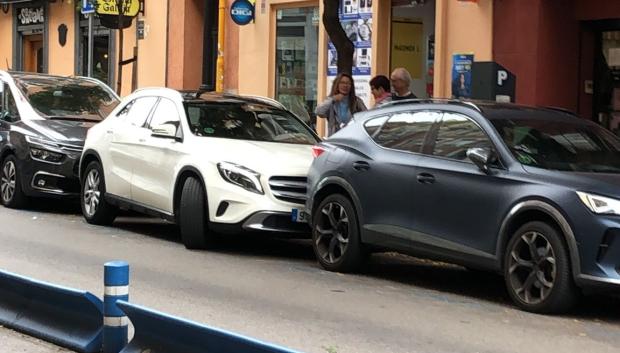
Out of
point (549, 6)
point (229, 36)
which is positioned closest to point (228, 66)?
point (229, 36)

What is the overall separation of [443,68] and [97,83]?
5.39 metres

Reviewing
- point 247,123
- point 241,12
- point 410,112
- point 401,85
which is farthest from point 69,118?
point 410,112

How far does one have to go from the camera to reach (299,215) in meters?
9.63

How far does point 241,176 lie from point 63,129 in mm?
4513

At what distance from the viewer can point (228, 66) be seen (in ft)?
66.3

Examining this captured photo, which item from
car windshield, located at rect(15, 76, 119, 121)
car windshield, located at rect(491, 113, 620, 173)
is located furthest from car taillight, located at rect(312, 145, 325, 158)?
car windshield, located at rect(15, 76, 119, 121)

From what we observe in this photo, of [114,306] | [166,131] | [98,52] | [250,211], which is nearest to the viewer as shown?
[114,306]

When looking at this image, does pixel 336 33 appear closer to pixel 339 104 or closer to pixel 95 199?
pixel 339 104

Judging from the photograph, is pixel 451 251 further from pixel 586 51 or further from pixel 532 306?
pixel 586 51

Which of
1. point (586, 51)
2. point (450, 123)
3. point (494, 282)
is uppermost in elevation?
point (586, 51)

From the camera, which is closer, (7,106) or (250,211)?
(250,211)

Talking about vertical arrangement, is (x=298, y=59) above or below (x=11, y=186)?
above

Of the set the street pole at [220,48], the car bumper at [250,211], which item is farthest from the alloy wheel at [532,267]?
the street pole at [220,48]

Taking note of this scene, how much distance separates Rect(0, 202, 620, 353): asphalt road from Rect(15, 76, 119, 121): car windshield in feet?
9.04
